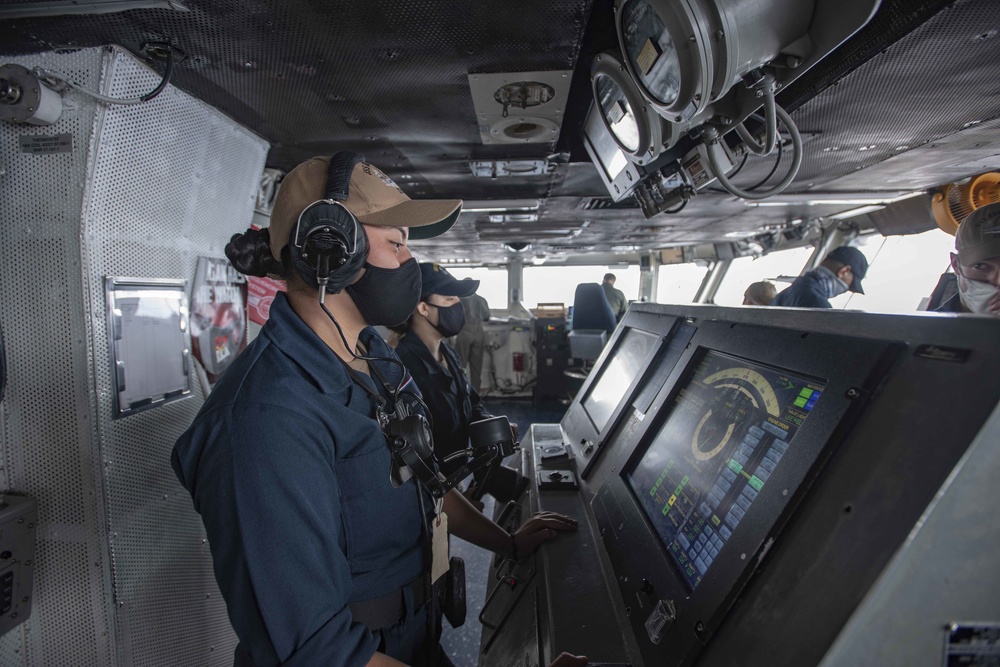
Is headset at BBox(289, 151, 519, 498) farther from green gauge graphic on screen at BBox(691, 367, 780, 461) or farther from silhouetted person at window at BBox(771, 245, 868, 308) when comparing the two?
silhouetted person at window at BBox(771, 245, 868, 308)

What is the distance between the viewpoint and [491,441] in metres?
1.59

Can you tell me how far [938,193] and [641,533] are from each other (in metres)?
4.62

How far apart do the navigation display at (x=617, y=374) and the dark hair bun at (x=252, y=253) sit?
133cm

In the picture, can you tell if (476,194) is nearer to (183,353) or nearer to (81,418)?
(183,353)

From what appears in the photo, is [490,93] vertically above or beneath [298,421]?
above

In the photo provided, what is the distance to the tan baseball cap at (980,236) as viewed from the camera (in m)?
1.74

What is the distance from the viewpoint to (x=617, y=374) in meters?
2.08

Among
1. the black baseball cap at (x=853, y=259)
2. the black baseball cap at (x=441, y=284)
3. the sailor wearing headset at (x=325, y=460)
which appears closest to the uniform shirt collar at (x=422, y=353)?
the black baseball cap at (x=441, y=284)

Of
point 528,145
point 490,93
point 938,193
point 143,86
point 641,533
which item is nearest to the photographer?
point 641,533

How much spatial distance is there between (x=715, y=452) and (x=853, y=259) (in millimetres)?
3876

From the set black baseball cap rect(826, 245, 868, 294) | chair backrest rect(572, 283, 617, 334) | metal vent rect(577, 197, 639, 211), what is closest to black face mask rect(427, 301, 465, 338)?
metal vent rect(577, 197, 639, 211)

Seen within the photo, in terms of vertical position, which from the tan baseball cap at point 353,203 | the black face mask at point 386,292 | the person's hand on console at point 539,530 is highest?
the tan baseball cap at point 353,203

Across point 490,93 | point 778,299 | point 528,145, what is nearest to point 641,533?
point 490,93

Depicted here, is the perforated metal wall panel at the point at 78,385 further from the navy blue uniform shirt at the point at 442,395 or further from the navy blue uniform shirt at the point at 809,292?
the navy blue uniform shirt at the point at 809,292
